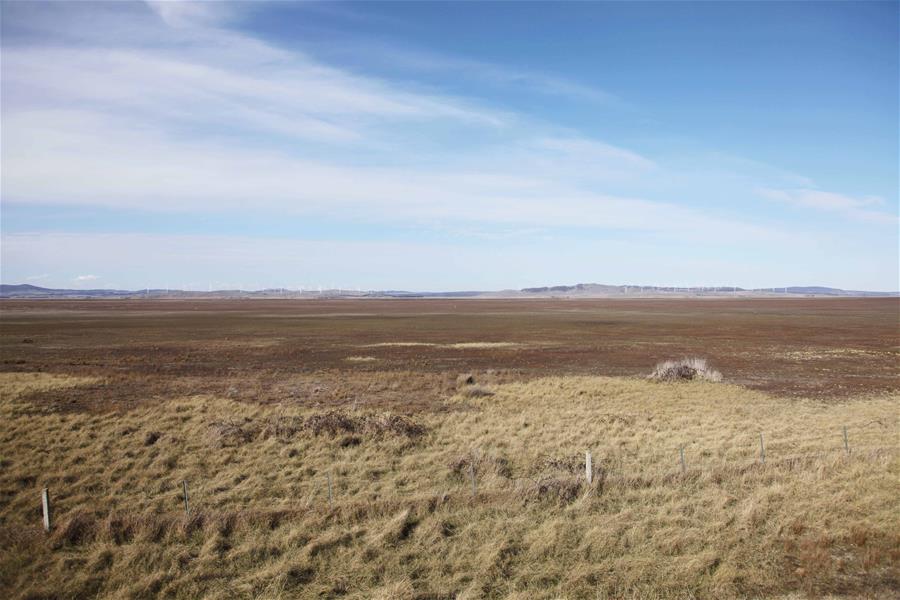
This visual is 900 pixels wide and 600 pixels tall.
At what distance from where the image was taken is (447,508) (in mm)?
13383

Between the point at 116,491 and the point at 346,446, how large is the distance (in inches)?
279

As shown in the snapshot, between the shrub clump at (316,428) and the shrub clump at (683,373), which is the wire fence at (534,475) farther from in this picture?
the shrub clump at (683,373)

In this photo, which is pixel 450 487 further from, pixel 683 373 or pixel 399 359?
pixel 399 359

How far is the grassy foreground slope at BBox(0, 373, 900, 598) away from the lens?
10.3 meters

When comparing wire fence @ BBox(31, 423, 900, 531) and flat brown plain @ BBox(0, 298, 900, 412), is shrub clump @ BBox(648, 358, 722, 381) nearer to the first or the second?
flat brown plain @ BBox(0, 298, 900, 412)

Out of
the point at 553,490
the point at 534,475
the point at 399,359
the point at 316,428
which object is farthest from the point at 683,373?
the point at 316,428

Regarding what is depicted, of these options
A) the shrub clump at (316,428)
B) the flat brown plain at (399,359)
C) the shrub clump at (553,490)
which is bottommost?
the flat brown plain at (399,359)

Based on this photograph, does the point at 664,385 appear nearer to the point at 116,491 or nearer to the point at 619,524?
the point at 619,524

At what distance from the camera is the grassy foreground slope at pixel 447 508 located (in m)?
10.3

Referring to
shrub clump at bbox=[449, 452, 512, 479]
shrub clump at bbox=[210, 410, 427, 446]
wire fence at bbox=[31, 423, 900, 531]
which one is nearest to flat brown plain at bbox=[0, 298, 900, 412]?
shrub clump at bbox=[210, 410, 427, 446]

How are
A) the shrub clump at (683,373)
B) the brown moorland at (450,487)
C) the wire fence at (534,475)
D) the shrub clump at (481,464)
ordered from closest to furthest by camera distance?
the brown moorland at (450,487)
the wire fence at (534,475)
the shrub clump at (481,464)
the shrub clump at (683,373)

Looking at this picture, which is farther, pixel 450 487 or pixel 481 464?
pixel 481 464

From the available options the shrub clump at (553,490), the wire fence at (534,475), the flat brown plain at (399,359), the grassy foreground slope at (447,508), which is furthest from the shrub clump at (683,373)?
the shrub clump at (553,490)

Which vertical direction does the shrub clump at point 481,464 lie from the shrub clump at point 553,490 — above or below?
below
